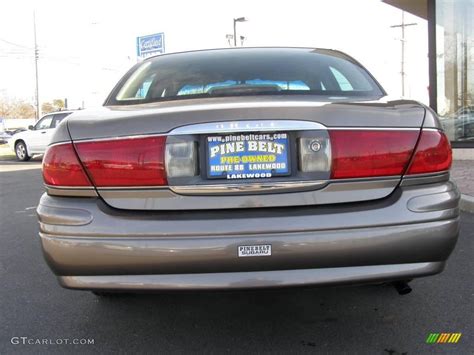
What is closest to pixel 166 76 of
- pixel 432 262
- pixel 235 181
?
pixel 235 181

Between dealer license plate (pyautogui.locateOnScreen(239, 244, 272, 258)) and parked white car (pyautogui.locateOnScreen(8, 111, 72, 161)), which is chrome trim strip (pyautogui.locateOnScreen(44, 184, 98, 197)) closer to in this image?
dealer license plate (pyautogui.locateOnScreen(239, 244, 272, 258))

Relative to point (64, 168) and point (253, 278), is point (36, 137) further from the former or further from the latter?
point (253, 278)

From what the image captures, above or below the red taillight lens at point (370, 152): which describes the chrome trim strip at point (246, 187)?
below

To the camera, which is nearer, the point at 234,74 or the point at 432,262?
the point at 432,262

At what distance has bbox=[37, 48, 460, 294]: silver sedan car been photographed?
2.13 m

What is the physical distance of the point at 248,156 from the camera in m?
2.17

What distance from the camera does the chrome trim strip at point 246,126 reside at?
215 cm

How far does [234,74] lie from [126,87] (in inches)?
27.0

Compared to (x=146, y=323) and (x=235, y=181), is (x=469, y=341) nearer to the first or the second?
(x=235, y=181)

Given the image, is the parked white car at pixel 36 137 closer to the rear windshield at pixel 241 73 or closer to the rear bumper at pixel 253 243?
the rear windshield at pixel 241 73

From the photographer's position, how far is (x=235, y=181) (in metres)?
2.18

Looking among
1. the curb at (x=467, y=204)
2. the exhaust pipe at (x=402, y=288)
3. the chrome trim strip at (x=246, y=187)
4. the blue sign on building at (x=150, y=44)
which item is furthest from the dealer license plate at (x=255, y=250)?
the blue sign on building at (x=150, y=44)

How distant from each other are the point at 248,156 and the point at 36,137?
652 inches

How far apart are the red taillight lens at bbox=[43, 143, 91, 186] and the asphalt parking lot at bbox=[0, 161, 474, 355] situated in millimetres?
766
